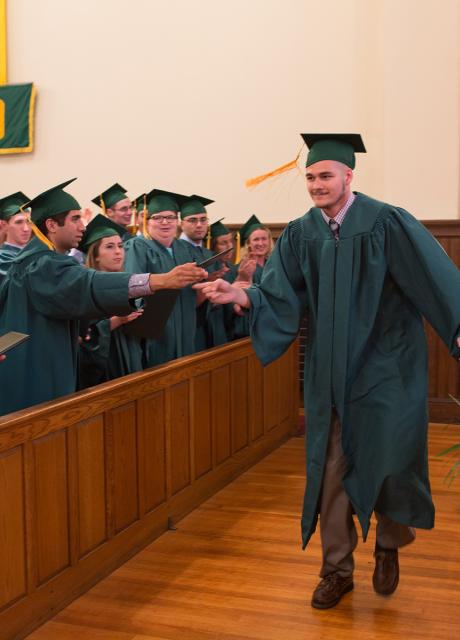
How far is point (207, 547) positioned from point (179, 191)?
18.4 feet

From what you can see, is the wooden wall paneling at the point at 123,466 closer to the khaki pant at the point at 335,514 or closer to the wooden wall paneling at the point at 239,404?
the khaki pant at the point at 335,514

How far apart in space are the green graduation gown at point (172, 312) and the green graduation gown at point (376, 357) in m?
2.31

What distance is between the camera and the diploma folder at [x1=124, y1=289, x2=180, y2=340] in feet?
16.2

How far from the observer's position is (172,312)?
5973mm

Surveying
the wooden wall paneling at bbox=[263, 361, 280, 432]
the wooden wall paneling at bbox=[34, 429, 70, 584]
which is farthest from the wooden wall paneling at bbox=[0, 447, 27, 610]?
the wooden wall paneling at bbox=[263, 361, 280, 432]

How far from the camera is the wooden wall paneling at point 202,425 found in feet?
17.5

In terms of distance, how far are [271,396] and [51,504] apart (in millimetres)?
3413

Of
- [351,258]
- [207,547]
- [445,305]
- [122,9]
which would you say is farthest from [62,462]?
[122,9]

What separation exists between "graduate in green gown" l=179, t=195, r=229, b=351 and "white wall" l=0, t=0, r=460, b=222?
2388mm

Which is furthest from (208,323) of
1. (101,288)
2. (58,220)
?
(101,288)

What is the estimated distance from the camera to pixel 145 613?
3.75 metres

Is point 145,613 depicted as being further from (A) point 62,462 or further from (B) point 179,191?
(B) point 179,191

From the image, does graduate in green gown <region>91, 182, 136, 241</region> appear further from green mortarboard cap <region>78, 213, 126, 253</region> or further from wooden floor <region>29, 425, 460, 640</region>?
wooden floor <region>29, 425, 460, 640</region>

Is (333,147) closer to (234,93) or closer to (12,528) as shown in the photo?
(12,528)
